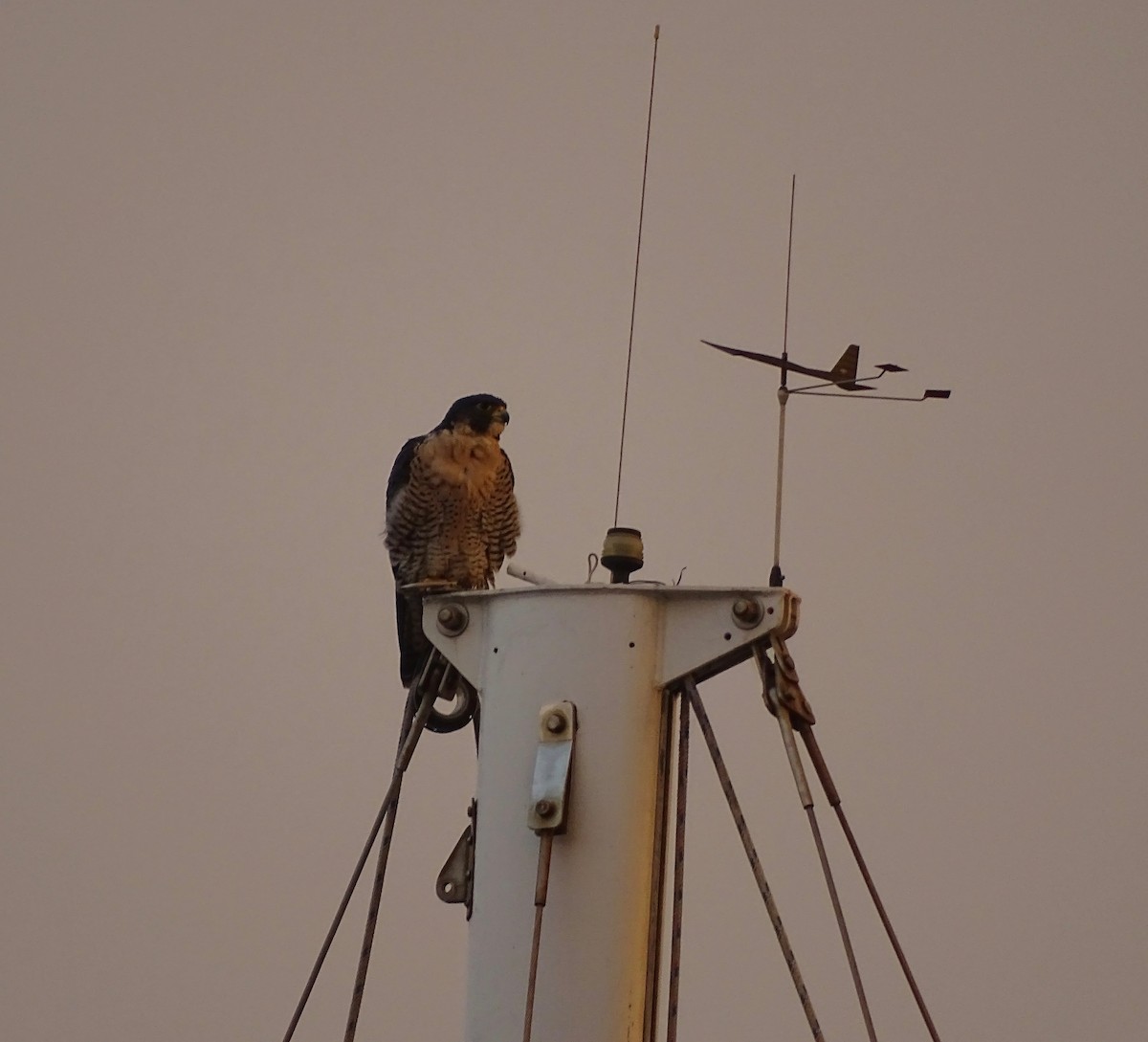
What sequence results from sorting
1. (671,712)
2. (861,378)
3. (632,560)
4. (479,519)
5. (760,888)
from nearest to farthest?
(760,888) < (671,712) < (632,560) < (861,378) < (479,519)

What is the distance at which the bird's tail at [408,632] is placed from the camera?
16.2 ft

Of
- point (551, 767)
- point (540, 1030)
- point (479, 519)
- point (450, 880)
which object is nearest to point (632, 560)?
point (551, 767)

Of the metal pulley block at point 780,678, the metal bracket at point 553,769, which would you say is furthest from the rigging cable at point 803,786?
the metal bracket at point 553,769

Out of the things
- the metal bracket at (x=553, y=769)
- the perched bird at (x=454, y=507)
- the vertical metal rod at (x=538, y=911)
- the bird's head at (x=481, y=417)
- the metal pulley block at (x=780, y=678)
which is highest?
the bird's head at (x=481, y=417)

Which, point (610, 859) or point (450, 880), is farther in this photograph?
point (450, 880)

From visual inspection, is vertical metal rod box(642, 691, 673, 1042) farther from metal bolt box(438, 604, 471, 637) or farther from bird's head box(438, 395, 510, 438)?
bird's head box(438, 395, 510, 438)

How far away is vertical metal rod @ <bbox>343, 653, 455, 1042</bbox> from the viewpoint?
2984 millimetres

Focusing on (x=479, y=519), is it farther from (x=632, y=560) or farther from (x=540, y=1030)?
(x=540, y=1030)

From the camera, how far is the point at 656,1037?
9.37 ft

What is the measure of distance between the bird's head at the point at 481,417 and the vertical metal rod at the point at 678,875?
2.64 meters

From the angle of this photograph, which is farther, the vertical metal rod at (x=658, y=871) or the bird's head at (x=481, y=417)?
the bird's head at (x=481, y=417)

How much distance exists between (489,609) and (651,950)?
2.29 feet

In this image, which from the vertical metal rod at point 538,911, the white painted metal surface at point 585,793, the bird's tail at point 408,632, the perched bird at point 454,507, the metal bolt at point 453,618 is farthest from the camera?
the perched bird at point 454,507

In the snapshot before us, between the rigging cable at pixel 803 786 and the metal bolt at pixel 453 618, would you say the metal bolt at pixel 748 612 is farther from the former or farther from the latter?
the metal bolt at pixel 453 618
